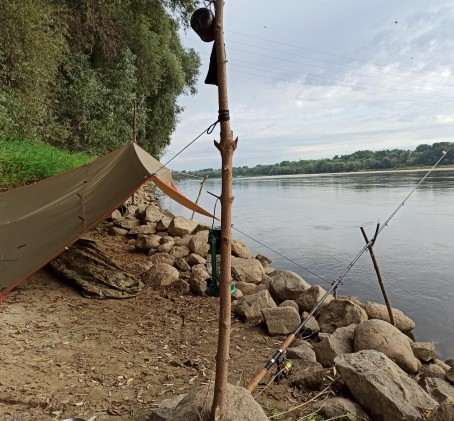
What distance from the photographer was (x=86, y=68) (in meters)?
11.0

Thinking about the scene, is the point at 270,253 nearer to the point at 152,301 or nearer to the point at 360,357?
the point at 152,301

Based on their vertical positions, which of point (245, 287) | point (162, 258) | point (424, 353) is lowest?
point (424, 353)

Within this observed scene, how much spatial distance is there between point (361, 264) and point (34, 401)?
7.98m

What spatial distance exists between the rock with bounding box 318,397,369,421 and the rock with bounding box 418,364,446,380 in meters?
1.45

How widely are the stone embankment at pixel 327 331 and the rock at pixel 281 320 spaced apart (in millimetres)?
11

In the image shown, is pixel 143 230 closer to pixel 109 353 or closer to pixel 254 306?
pixel 254 306

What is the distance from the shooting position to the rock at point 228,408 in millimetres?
1762

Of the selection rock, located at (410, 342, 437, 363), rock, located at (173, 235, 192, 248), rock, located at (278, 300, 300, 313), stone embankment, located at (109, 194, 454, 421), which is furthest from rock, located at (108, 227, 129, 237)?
rock, located at (410, 342, 437, 363)

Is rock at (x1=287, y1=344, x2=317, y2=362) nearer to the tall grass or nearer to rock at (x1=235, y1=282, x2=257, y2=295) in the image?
rock at (x1=235, y1=282, x2=257, y2=295)

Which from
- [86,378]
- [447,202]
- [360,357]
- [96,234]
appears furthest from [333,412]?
A: [447,202]

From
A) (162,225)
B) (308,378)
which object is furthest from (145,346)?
(162,225)

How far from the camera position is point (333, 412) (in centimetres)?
233

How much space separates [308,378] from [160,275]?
2826 mm

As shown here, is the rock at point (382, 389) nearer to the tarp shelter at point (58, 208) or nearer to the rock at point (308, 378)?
the rock at point (308, 378)
